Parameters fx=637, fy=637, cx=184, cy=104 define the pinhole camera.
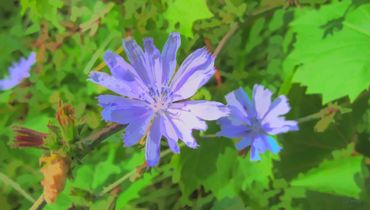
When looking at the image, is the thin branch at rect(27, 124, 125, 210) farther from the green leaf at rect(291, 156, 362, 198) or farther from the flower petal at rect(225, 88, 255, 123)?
the green leaf at rect(291, 156, 362, 198)

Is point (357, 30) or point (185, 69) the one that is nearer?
point (185, 69)

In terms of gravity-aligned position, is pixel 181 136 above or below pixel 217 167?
below

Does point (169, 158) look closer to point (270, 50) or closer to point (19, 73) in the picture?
point (270, 50)

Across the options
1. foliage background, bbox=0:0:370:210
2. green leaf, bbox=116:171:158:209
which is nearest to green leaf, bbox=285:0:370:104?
foliage background, bbox=0:0:370:210

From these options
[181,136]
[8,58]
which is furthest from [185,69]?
[8,58]

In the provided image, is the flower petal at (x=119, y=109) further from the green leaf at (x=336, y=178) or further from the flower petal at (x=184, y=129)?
the green leaf at (x=336, y=178)

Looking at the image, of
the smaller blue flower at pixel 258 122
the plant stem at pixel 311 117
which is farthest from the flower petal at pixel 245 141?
the plant stem at pixel 311 117

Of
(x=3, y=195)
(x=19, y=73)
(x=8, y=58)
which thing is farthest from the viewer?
(x=8, y=58)
